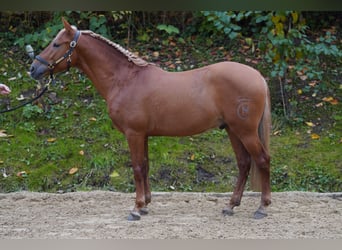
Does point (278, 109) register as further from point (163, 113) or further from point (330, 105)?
point (163, 113)

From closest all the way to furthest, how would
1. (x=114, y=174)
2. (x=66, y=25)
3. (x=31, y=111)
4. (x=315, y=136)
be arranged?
(x=66, y=25)
(x=114, y=174)
(x=315, y=136)
(x=31, y=111)

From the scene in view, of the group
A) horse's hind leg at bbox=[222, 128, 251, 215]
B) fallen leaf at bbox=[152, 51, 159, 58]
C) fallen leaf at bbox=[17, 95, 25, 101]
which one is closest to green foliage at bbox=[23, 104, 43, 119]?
fallen leaf at bbox=[17, 95, 25, 101]

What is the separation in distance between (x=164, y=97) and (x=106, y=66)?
61cm

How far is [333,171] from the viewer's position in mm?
6375

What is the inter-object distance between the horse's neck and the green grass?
5.77 ft

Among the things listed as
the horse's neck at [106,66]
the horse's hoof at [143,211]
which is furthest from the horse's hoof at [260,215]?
the horse's neck at [106,66]

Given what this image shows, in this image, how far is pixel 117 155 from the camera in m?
6.63

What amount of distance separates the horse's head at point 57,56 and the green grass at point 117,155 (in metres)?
1.90

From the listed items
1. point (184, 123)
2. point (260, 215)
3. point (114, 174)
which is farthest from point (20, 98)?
point (260, 215)

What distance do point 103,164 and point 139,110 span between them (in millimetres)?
1996

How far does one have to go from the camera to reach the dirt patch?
165 inches

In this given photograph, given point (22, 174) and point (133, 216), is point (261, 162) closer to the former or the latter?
point (133, 216)

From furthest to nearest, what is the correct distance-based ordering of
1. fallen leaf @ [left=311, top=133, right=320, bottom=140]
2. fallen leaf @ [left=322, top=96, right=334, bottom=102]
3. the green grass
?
fallen leaf @ [left=322, top=96, right=334, bottom=102] < fallen leaf @ [left=311, top=133, right=320, bottom=140] < the green grass

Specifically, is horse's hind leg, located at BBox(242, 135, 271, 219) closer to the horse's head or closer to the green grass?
the green grass
